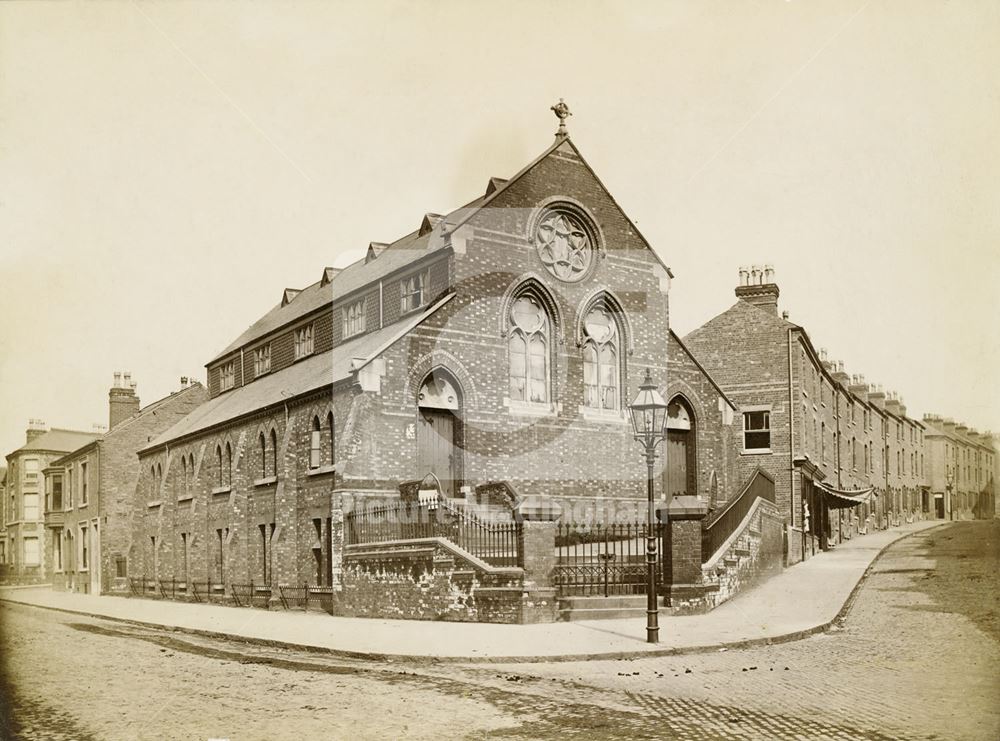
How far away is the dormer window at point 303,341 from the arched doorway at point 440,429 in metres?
12.2

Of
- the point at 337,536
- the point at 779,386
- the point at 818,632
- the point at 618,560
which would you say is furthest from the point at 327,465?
the point at 779,386

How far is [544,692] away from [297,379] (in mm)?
22999

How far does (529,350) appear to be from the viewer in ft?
92.8

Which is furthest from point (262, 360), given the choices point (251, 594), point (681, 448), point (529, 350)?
point (681, 448)

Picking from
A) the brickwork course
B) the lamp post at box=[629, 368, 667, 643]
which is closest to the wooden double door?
the lamp post at box=[629, 368, 667, 643]

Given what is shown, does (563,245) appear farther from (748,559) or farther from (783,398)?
(783,398)

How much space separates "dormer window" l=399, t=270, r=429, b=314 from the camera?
2927cm

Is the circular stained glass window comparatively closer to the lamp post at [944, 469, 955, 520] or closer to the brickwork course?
the brickwork course

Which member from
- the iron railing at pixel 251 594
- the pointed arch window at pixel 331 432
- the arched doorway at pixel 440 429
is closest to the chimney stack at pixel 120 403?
the iron railing at pixel 251 594

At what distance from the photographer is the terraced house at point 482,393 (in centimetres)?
2547

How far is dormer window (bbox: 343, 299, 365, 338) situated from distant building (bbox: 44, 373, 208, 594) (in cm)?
1692

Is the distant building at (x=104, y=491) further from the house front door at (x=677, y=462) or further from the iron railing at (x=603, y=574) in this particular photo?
the iron railing at (x=603, y=574)

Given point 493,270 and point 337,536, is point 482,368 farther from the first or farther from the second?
point 337,536

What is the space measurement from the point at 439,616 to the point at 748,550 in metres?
8.24
